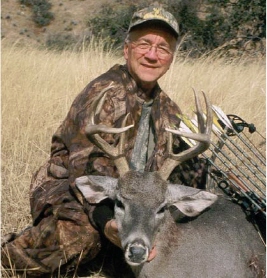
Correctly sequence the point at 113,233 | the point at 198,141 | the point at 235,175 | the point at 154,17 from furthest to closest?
the point at 154,17, the point at 235,175, the point at 113,233, the point at 198,141

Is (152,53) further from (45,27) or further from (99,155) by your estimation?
(45,27)

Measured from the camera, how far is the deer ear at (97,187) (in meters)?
3.69

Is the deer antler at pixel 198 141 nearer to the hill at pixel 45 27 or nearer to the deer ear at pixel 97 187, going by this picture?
the deer ear at pixel 97 187

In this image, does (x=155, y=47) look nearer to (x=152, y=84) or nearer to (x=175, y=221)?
(x=152, y=84)

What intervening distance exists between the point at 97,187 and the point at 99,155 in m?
0.33

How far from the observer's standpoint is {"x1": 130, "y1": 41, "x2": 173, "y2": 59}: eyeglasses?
439 cm

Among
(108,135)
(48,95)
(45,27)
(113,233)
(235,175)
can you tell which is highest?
(108,135)

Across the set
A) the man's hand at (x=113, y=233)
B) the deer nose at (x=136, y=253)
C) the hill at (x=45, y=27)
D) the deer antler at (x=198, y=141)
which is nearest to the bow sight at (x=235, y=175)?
the deer antler at (x=198, y=141)

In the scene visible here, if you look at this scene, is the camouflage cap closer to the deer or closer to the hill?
the deer

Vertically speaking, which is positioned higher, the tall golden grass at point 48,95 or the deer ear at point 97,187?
the deer ear at point 97,187

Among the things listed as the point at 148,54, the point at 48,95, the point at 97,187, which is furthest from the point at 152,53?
the point at 48,95

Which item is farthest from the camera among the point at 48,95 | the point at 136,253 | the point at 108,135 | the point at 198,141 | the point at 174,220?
the point at 48,95

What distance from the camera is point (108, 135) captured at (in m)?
3.97

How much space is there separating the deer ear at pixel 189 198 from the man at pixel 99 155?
372 mm
